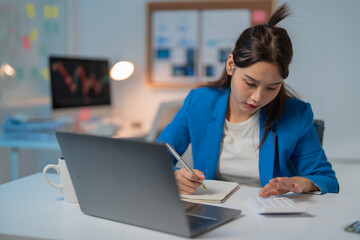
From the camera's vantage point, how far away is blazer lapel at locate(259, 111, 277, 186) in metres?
1.43

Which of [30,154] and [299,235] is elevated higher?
[299,235]

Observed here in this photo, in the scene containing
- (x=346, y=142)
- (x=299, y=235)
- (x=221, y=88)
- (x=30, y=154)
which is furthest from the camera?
(x=30, y=154)

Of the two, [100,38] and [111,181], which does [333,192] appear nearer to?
[111,181]

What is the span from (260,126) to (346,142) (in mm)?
1177

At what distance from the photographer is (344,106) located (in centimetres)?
246

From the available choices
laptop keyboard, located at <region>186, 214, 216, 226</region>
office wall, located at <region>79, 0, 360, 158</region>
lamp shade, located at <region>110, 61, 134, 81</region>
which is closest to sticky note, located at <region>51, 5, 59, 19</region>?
lamp shade, located at <region>110, 61, 134, 81</region>

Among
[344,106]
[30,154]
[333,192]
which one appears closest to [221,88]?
[333,192]

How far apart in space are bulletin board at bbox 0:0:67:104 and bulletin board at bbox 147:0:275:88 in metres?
0.77

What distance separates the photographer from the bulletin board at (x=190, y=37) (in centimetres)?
345

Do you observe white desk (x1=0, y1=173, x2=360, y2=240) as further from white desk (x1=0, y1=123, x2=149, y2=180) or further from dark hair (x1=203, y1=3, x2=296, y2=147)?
white desk (x1=0, y1=123, x2=149, y2=180)

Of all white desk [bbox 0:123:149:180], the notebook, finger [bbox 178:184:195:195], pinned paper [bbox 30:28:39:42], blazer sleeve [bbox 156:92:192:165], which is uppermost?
pinned paper [bbox 30:28:39:42]

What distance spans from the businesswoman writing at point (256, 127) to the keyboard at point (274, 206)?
9 cm

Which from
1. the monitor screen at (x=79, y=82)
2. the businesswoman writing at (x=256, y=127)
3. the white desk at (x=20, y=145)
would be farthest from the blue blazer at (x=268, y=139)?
the monitor screen at (x=79, y=82)

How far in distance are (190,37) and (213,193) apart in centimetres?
253
